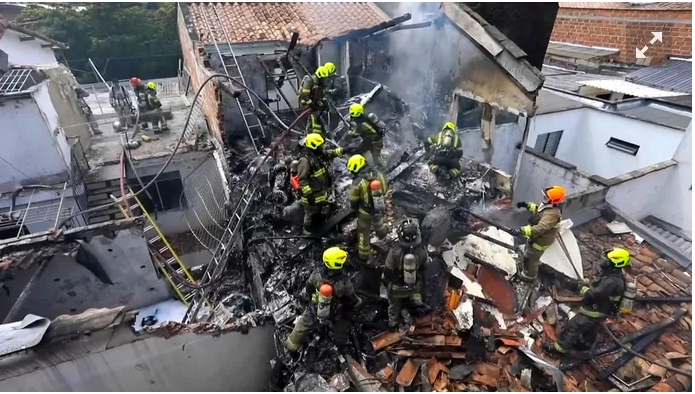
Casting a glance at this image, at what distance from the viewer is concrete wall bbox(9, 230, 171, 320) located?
6.36 metres

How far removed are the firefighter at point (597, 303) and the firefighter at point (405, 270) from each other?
2118 millimetres

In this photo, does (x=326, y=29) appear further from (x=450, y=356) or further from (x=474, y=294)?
(x=450, y=356)

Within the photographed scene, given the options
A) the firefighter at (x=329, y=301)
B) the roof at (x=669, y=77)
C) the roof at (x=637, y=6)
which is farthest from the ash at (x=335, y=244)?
the roof at (x=637, y=6)

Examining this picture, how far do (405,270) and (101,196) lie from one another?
8656 mm

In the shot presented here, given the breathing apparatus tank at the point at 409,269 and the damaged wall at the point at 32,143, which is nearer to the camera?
the breathing apparatus tank at the point at 409,269

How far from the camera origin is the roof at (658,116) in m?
10.4

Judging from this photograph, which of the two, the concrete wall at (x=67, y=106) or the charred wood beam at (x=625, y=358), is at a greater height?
the concrete wall at (x=67, y=106)

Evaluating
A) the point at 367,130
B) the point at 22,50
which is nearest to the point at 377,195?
the point at 367,130

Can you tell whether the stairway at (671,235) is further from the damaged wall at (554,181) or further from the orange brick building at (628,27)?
the orange brick building at (628,27)

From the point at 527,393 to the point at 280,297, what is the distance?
386 cm

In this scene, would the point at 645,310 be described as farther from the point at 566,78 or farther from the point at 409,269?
the point at 566,78

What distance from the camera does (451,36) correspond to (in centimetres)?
975

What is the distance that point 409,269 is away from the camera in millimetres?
5215

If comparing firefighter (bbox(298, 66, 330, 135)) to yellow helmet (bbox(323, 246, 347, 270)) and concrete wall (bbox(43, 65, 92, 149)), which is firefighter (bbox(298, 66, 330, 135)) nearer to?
yellow helmet (bbox(323, 246, 347, 270))
